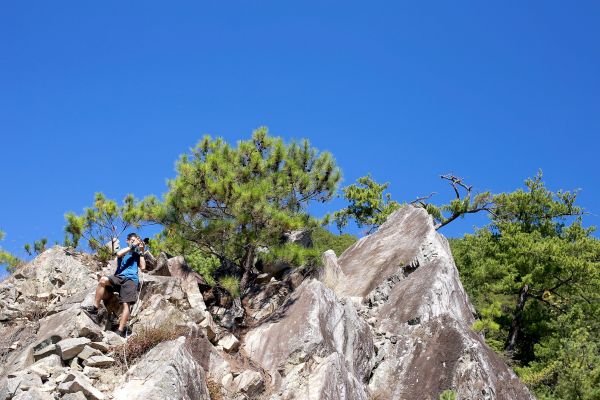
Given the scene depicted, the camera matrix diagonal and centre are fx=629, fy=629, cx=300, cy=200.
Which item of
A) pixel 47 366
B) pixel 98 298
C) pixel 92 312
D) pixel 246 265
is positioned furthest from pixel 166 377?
pixel 246 265

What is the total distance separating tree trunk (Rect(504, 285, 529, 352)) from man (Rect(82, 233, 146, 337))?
16.1 meters

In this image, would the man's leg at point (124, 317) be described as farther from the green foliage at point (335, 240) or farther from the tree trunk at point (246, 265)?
the green foliage at point (335, 240)

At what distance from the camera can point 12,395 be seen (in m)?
10.5

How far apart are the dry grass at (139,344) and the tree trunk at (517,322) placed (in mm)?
15970

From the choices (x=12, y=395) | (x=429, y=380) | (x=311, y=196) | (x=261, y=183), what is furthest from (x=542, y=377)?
(x=12, y=395)

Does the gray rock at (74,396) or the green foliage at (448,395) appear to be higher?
the gray rock at (74,396)

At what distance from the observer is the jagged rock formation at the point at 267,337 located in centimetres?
1142

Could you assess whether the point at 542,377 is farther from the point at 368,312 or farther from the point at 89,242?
the point at 89,242

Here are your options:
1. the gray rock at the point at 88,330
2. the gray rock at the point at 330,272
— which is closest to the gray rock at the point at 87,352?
the gray rock at the point at 88,330

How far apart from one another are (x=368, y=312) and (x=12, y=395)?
32.3 feet

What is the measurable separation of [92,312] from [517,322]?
56.9 ft

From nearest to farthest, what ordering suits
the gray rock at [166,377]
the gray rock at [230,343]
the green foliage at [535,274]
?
the gray rock at [166,377]
the gray rock at [230,343]
the green foliage at [535,274]

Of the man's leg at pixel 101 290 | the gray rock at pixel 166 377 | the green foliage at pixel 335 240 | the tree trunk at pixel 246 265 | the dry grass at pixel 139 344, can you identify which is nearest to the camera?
the gray rock at pixel 166 377

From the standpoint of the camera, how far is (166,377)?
10.9 metres
